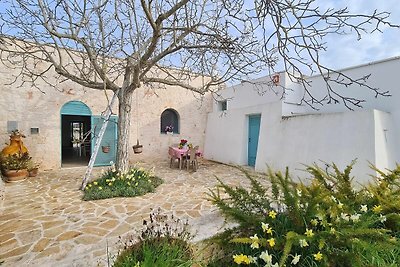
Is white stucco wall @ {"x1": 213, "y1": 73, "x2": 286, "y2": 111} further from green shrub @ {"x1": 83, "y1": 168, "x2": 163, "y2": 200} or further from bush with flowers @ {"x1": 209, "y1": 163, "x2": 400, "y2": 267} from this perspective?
bush with flowers @ {"x1": 209, "y1": 163, "x2": 400, "y2": 267}

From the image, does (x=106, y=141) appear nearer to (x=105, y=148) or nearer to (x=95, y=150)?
(x=105, y=148)

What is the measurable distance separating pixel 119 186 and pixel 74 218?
166 cm

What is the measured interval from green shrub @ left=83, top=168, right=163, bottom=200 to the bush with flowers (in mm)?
3723

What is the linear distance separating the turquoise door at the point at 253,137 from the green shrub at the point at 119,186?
4.63 meters

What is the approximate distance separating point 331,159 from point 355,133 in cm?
97

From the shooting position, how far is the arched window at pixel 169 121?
35.0 ft

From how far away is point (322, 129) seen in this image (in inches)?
261

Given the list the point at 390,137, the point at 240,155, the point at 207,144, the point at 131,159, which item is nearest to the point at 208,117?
the point at 207,144

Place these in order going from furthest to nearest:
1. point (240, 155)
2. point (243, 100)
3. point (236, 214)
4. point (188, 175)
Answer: point (243, 100) < point (240, 155) < point (188, 175) < point (236, 214)

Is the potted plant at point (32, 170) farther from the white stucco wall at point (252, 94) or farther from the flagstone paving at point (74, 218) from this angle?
the white stucco wall at point (252, 94)

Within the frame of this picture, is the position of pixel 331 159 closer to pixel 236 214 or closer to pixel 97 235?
pixel 236 214

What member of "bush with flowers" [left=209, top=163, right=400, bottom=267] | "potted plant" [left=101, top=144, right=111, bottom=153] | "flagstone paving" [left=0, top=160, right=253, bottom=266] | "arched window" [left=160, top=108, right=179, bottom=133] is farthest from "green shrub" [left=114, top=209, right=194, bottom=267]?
"arched window" [left=160, top=108, right=179, bottom=133]

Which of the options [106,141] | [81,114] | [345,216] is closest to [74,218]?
[345,216]

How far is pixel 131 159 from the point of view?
31.9 feet
